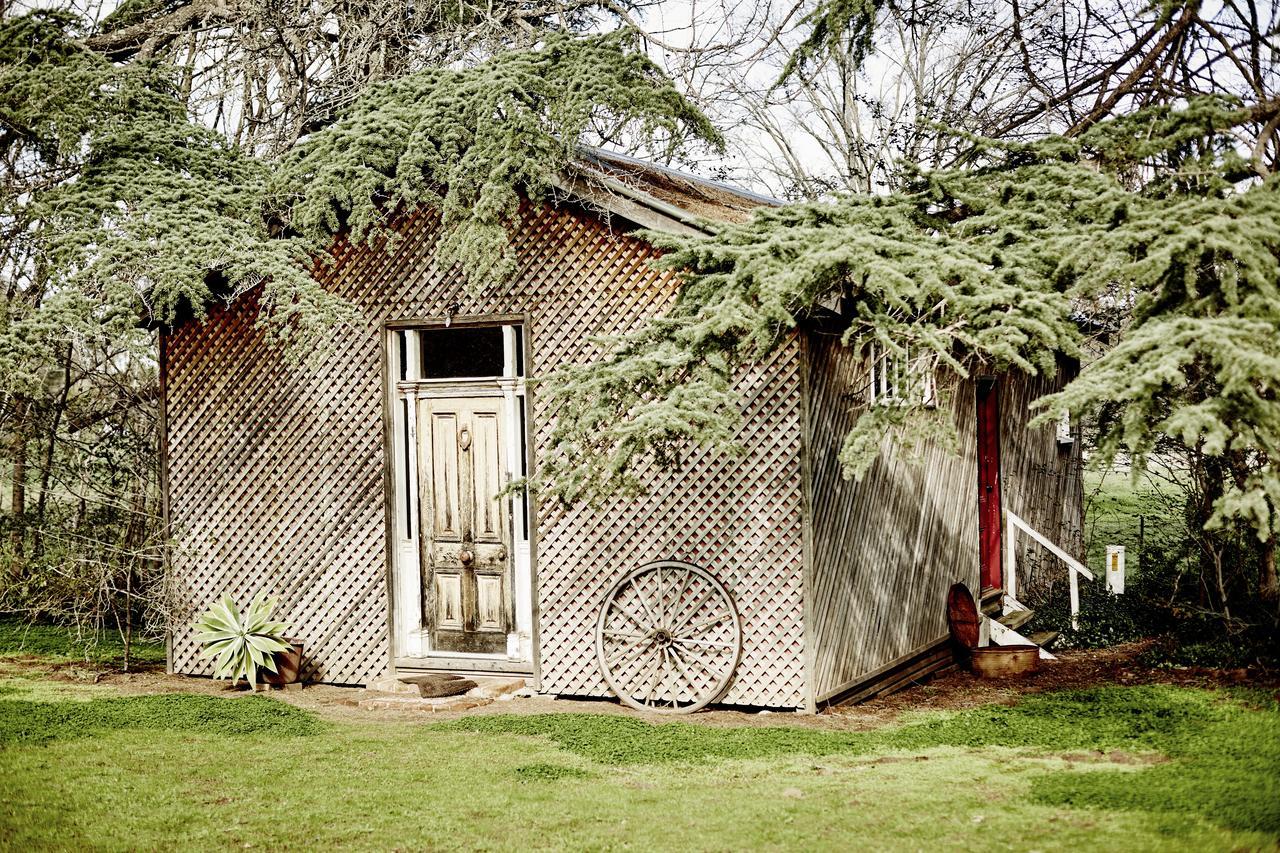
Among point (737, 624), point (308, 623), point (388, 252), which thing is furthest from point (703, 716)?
point (388, 252)

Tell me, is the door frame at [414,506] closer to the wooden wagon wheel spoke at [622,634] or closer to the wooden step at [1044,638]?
the wooden wagon wheel spoke at [622,634]

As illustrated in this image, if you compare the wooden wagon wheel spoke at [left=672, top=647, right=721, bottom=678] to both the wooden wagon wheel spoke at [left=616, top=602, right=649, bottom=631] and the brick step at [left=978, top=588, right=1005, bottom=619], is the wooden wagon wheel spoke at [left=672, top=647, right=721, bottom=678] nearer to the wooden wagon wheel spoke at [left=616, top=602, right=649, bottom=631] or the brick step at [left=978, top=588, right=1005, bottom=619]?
the wooden wagon wheel spoke at [left=616, top=602, right=649, bottom=631]

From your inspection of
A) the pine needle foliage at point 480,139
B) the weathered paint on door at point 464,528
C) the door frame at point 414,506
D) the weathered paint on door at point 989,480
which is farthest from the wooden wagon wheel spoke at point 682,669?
the weathered paint on door at point 989,480

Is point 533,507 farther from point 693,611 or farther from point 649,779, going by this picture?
point 649,779

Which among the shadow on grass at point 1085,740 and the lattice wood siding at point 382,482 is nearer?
the shadow on grass at point 1085,740

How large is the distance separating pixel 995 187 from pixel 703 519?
321 centimetres

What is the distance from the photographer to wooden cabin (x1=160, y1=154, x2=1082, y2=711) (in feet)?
29.0

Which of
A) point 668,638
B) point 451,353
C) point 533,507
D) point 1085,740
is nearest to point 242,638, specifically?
point 533,507

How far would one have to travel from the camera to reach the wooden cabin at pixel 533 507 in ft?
29.0

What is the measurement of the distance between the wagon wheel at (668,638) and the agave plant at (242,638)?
9.79 ft

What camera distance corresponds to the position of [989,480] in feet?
42.3

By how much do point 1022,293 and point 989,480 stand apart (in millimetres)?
6571

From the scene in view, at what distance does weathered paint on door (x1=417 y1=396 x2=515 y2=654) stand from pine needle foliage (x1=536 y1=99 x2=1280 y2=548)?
1.70 meters

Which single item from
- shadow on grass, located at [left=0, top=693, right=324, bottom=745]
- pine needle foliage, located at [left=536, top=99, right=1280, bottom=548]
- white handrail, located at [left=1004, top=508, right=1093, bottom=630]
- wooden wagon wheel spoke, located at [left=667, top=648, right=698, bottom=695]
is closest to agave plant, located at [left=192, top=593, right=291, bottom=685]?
shadow on grass, located at [left=0, top=693, right=324, bottom=745]
